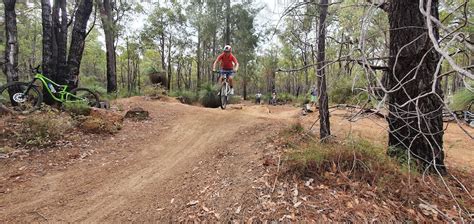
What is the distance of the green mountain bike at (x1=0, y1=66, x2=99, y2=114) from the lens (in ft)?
18.0

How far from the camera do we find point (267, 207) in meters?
2.52

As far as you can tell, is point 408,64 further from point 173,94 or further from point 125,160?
Answer: point 173,94

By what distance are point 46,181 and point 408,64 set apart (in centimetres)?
501

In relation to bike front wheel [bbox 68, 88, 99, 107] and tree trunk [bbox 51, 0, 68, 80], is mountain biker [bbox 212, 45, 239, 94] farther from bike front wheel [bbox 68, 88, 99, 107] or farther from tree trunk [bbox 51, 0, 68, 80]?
tree trunk [bbox 51, 0, 68, 80]

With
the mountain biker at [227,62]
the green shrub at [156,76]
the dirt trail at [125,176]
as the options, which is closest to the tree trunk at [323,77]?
the dirt trail at [125,176]

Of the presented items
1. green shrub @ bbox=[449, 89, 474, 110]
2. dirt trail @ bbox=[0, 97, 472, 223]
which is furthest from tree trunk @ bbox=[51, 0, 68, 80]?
green shrub @ bbox=[449, 89, 474, 110]

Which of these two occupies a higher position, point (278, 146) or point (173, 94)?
point (173, 94)

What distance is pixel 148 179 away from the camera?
353 cm

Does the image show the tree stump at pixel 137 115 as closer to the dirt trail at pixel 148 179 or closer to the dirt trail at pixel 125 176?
the dirt trail at pixel 125 176

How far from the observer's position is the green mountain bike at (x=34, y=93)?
18.0 ft

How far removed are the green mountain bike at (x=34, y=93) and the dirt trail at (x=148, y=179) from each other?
2010mm

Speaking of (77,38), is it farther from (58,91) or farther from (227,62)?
(227,62)

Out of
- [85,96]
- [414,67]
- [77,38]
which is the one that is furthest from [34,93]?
[414,67]

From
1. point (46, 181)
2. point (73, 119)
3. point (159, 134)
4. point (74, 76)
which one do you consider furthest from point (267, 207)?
point (74, 76)
